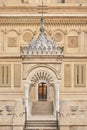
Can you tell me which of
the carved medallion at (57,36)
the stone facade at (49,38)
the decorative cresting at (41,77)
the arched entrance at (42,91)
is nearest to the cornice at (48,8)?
the stone facade at (49,38)

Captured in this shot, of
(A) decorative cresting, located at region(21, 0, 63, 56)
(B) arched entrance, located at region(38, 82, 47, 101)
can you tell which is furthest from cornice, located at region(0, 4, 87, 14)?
(A) decorative cresting, located at region(21, 0, 63, 56)

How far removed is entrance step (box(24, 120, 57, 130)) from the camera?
27.8 m

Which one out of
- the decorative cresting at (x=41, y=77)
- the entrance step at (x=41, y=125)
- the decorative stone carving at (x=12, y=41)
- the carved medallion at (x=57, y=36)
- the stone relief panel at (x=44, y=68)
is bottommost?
the entrance step at (x=41, y=125)

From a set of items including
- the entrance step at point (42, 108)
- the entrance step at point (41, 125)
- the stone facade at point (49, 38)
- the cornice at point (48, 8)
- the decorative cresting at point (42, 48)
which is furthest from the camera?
the cornice at point (48, 8)

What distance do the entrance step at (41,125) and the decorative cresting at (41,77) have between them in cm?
430

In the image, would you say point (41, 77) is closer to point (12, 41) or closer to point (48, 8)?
point (12, 41)

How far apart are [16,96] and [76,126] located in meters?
12.1

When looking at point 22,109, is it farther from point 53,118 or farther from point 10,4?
point 10,4

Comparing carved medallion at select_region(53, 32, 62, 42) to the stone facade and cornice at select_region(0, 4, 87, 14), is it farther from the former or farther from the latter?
cornice at select_region(0, 4, 87, 14)

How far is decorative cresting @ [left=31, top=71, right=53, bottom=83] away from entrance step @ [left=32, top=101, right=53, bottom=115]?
4.06 feet

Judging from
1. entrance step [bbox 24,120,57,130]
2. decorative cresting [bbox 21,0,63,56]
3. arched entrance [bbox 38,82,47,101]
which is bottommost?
entrance step [bbox 24,120,57,130]

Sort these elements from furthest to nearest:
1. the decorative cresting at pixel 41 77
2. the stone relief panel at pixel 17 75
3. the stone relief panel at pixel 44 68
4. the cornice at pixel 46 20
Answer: the cornice at pixel 46 20
the stone relief panel at pixel 17 75
the decorative cresting at pixel 41 77
the stone relief panel at pixel 44 68

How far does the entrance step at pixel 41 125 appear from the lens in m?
27.8

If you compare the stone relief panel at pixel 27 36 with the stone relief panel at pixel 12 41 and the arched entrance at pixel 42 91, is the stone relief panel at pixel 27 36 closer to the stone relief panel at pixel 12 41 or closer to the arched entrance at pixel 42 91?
the stone relief panel at pixel 12 41
